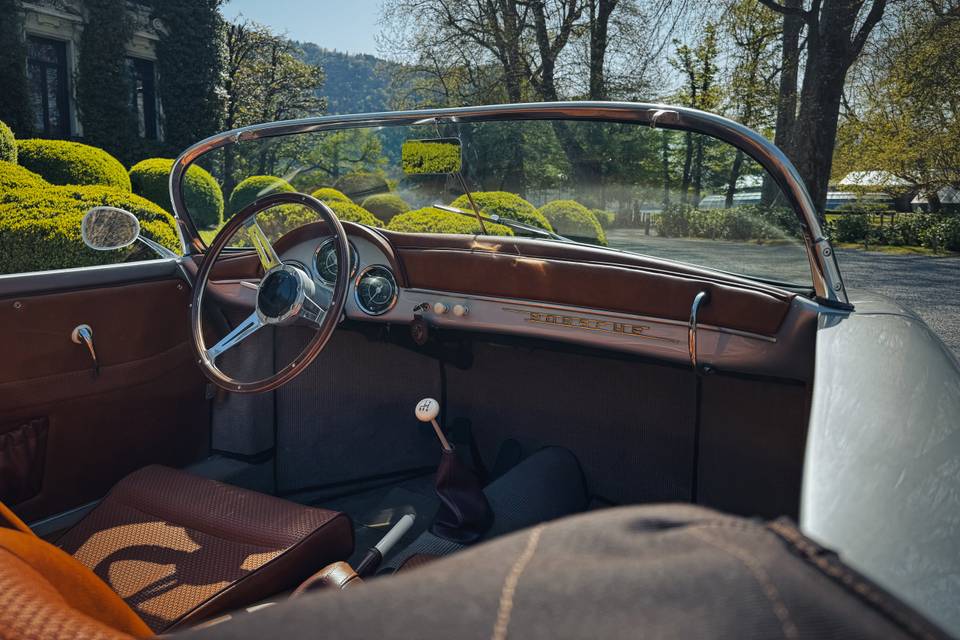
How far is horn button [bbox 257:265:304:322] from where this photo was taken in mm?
2266

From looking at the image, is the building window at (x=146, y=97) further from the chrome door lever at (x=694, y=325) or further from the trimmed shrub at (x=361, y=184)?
the chrome door lever at (x=694, y=325)

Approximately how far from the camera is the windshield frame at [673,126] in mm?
1792

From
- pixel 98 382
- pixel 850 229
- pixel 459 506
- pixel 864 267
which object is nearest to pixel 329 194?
pixel 98 382

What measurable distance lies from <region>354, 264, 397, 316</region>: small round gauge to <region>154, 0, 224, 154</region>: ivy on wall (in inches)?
738

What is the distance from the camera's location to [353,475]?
9.49ft

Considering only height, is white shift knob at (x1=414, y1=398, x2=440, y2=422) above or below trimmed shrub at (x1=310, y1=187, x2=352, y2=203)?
below

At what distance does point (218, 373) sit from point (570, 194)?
1.32 meters

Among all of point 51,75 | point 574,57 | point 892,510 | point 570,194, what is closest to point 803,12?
point 574,57

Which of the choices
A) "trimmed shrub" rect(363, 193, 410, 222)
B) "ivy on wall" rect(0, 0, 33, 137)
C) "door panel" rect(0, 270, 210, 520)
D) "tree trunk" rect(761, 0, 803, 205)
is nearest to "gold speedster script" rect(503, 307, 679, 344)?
"trimmed shrub" rect(363, 193, 410, 222)

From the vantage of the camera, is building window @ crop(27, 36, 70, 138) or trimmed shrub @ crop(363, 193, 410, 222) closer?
trimmed shrub @ crop(363, 193, 410, 222)

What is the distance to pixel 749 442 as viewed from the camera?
215cm

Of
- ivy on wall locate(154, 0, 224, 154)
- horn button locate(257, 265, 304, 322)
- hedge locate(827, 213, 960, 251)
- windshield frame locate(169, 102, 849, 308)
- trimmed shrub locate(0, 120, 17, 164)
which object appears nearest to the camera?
windshield frame locate(169, 102, 849, 308)

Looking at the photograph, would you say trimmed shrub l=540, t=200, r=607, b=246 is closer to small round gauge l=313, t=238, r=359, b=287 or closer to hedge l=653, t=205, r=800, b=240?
hedge l=653, t=205, r=800, b=240

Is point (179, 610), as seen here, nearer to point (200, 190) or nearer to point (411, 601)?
point (411, 601)
